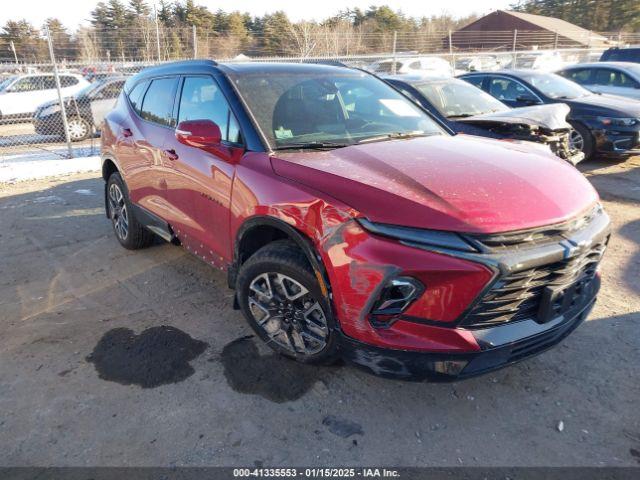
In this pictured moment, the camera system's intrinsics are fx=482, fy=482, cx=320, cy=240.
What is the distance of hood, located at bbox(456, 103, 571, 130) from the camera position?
5.75m

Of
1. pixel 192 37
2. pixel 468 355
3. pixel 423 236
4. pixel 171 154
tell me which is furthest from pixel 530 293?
pixel 192 37

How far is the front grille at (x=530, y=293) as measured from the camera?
2174mm

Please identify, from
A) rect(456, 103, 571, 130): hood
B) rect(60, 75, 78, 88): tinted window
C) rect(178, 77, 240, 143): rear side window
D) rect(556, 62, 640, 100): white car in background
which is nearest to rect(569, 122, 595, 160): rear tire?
rect(456, 103, 571, 130): hood

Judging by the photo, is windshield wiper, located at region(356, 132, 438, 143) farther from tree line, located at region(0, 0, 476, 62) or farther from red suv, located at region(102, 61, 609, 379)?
tree line, located at region(0, 0, 476, 62)

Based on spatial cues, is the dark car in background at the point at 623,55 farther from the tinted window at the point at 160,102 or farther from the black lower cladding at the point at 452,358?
the black lower cladding at the point at 452,358

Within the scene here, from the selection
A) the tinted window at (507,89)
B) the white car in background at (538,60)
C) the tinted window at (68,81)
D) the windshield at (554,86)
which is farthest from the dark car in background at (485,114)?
the white car in background at (538,60)

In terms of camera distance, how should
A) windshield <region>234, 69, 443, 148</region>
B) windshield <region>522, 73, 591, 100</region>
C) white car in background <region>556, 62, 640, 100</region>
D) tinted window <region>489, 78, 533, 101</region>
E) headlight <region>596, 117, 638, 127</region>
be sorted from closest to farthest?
windshield <region>234, 69, 443, 148</region> < headlight <region>596, 117, 638, 127</region> < windshield <region>522, 73, 591, 100</region> < tinted window <region>489, 78, 533, 101</region> < white car in background <region>556, 62, 640, 100</region>

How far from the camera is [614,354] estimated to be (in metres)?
3.08

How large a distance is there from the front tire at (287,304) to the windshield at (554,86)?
24.5 feet

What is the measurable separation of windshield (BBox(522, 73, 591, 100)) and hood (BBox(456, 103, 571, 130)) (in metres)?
2.42

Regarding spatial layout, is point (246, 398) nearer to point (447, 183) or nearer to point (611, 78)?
point (447, 183)

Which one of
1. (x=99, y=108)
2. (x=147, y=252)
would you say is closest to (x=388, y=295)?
(x=147, y=252)

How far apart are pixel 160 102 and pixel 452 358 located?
10.6 ft

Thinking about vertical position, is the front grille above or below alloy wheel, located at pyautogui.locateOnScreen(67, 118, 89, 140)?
above
